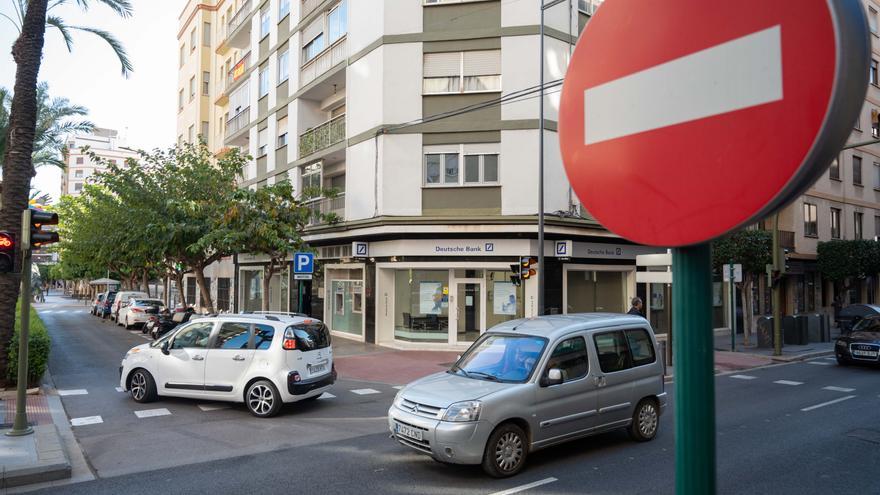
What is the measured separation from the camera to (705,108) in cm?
129

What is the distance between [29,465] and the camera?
23.3 feet

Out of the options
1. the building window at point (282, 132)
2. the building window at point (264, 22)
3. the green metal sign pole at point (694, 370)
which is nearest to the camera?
the green metal sign pole at point (694, 370)

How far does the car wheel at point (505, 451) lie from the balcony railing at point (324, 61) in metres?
18.0

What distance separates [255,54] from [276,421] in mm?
25594

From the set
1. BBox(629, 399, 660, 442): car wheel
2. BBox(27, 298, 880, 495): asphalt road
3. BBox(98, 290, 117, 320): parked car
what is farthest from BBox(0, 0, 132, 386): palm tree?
BBox(98, 290, 117, 320): parked car

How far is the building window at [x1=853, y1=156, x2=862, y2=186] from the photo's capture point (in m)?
32.6

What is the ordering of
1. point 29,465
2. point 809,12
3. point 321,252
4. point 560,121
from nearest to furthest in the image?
point 809,12 → point 560,121 → point 29,465 → point 321,252

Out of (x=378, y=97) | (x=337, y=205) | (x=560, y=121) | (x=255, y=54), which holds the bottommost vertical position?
(x=560, y=121)

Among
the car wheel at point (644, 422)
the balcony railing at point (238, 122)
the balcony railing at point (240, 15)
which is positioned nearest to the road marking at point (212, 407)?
the car wheel at point (644, 422)

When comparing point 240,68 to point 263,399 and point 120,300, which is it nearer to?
point 120,300

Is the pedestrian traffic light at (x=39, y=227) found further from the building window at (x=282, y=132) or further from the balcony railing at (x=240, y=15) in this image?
the balcony railing at (x=240, y=15)

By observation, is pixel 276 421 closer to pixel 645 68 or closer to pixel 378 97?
pixel 645 68

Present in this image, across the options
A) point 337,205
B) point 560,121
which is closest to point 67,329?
point 337,205

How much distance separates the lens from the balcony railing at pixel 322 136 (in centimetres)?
2281
